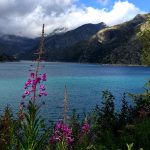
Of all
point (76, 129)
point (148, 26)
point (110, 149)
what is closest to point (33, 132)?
point (110, 149)

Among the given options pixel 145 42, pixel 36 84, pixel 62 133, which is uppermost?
pixel 145 42

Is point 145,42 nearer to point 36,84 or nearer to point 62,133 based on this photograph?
point 62,133

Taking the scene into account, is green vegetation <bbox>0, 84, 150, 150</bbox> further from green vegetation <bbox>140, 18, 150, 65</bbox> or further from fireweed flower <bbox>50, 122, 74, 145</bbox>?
green vegetation <bbox>140, 18, 150, 65</bbox>

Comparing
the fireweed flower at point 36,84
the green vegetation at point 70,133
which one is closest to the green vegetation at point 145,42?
the green vegetation at point 70,133

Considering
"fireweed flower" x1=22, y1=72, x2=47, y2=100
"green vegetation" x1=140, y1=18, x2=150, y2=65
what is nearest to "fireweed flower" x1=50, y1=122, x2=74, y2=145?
"fireweed flower" x1=22, y1=72, x2=47, y2=100

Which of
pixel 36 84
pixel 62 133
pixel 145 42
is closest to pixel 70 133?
pixel 62 133

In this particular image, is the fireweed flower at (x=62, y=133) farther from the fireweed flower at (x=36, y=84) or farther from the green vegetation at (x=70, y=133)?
the fireweed flower at (x=36, y=84)

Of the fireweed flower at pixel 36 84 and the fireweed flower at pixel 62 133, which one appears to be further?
the fireweed flower at pixel 62 133

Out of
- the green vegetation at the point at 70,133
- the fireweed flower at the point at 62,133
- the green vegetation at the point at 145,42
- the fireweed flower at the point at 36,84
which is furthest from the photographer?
the green vegetation at the point at 145,42

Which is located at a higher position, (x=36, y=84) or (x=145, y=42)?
(x=145, y=42)

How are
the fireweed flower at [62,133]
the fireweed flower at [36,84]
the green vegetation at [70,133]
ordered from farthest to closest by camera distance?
the fireweed flower at [62,133] < the fireweed flower at [36,84] < the green vegetation at [70,133]

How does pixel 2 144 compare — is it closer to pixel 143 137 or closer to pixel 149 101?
pixel 143 137

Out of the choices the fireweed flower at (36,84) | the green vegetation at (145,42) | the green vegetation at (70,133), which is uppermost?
the green vegetation at (145,42)

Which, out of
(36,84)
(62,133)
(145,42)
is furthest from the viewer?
(145,42)
